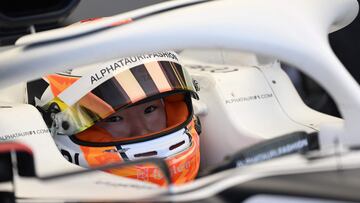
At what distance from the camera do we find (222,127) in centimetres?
101

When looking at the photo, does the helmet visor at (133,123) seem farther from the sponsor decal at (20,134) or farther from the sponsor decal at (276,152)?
the sponsor decal at (276,152)

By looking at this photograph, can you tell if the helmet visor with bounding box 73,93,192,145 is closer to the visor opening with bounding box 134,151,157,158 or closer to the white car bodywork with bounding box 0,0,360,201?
the visor opening with bounding box 134,151,157,158

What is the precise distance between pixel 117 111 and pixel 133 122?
2.2 inches

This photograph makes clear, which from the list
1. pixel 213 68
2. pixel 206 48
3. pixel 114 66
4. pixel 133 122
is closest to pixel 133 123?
pixel 133 122

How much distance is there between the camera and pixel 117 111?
0.92 m

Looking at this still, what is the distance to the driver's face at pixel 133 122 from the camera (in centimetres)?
96

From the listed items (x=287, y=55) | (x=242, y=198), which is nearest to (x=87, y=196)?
(x=242, y=198)

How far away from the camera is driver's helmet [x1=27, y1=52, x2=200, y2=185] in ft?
2.86

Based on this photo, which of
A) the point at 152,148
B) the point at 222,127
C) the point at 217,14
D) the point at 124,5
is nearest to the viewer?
the point at 217,14

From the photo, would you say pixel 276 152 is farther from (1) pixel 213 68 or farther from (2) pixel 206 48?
(1) pixel 213 68

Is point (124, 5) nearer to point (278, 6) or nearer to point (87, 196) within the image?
point (278, 6)

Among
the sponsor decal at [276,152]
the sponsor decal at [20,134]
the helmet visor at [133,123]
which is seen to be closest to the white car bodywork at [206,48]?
the sponsor decal at [276,152]

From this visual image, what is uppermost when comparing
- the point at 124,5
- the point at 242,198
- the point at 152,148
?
the point at 124,5

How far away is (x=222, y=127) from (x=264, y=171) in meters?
0.48
